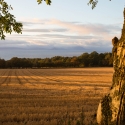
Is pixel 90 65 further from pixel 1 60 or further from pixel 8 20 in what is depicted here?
pixel 8 20

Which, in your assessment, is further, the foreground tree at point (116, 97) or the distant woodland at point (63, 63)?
the distant woodland at point (63, 63)

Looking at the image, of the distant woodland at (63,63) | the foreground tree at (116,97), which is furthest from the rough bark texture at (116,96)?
the distant woodland at (63,63)

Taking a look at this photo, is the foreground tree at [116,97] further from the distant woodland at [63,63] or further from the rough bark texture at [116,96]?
the distant woodland at [63,63]

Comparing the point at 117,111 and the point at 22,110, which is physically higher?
the point at 117,111

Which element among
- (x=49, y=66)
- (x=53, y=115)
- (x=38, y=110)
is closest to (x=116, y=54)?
(x=53, y=115)

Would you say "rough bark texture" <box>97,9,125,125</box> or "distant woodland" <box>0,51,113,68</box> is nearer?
"rough bark texture" <box>97,9,125,125</box>

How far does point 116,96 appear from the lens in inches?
218

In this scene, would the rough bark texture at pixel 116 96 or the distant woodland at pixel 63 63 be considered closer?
the rough bark texture at pixel 116 96

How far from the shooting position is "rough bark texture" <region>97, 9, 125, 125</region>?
547cm

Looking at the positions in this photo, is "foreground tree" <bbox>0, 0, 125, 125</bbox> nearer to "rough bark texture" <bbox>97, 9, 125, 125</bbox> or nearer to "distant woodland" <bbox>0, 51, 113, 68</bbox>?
"rough bark texture" <bbox>97, 9, 125, 125</bbox>

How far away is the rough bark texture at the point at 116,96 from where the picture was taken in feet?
17.9

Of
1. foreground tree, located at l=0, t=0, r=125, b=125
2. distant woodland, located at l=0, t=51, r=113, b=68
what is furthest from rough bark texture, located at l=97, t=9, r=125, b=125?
distant woodland, located at l=0, t=51, r=113, b=68

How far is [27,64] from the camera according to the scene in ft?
404

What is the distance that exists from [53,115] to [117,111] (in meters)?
7.81
